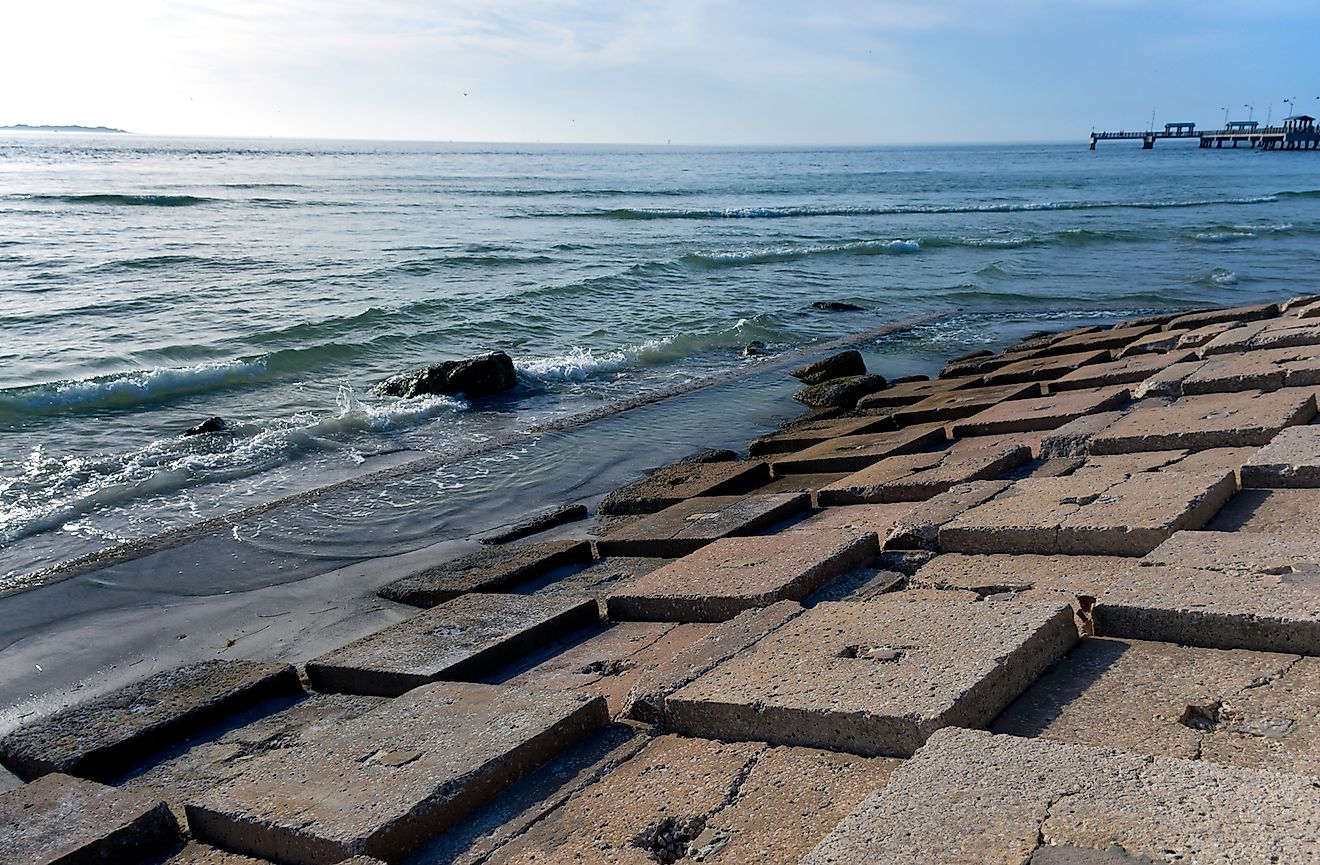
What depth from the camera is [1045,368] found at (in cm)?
943

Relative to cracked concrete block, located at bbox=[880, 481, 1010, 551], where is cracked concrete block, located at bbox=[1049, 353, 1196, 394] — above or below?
above

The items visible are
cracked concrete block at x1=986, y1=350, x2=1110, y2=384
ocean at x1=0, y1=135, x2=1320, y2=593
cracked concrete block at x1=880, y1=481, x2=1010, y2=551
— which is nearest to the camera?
cracked concrete block at x1=880, y1=481, x2=1010, y2=551

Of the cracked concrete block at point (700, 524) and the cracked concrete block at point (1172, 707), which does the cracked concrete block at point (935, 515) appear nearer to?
the cracked concrete block at point (700, 524)

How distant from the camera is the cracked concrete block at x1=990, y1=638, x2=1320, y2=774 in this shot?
7.63 feet

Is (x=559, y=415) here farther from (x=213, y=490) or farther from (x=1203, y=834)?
(x=1203, y=834)

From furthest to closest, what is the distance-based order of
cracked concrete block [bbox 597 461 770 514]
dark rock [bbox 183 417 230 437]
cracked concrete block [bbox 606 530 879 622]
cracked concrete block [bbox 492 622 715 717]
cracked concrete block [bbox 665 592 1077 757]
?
1. dark rock [bbox 183 417 230 437]
2. cracked concrete block [bbox 597 461 770 514]
3. cracked concrete block [bbox 606 530 879 622]
4. cracked concrete block [bbox 492 622 715 717]
5. cracked concrete block [bbox 665 592 1077 757]

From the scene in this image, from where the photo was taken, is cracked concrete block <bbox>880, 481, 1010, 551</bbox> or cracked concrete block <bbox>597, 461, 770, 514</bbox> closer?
cracked concrete block <bbox>880, 481, 1010, 551</bbox>

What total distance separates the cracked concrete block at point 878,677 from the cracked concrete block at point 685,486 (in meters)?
3.38

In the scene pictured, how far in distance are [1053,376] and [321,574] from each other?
6.60 m

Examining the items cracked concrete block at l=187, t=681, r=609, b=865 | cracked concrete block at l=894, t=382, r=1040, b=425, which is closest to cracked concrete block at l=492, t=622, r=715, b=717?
A: cracked concrete block at l=187, t=681, r=609, b=865

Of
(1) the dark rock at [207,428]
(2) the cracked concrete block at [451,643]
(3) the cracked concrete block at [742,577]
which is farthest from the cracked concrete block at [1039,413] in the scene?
(1) the dark rock at [207,428]

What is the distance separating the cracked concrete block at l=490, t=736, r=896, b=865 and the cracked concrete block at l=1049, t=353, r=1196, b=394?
5949 millimetres

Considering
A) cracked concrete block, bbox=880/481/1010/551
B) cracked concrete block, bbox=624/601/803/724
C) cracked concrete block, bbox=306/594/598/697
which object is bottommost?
cracked concrete block, bbox=306/594/598/697

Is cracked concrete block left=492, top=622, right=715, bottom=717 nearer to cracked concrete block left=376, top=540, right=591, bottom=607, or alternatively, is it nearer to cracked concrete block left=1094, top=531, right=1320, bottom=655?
cracked concrete block left=376, top=540, right=591, bottom=607
